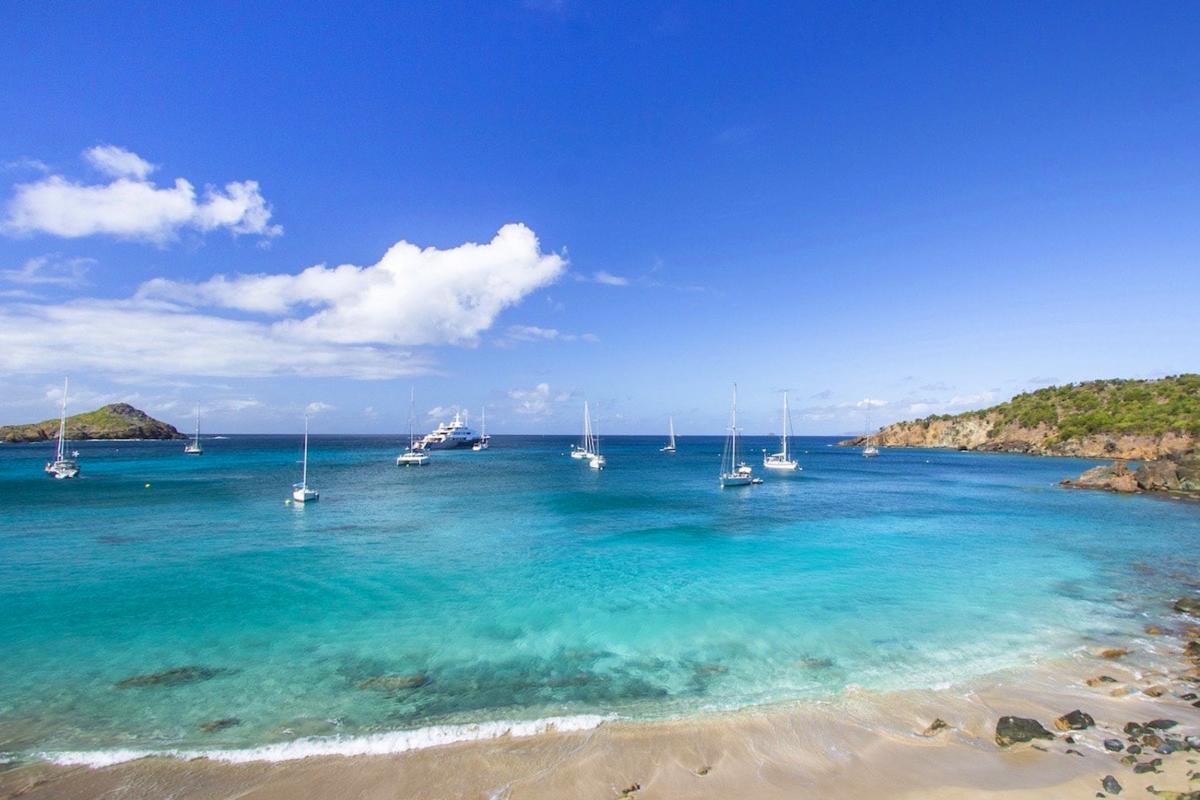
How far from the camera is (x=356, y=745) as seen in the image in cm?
1043

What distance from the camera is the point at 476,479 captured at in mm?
70375

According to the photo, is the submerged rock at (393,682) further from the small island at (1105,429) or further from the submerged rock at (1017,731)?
the small island at (1105,429)

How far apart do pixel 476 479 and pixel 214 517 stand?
109ft

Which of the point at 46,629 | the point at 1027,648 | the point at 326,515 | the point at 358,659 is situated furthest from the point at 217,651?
the point at 326,515

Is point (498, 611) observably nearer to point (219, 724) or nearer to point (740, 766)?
point (219, 724)

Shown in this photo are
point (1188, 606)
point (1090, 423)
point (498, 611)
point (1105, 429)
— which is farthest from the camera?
point (1090, 423)

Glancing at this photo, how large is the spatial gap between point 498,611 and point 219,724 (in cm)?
883

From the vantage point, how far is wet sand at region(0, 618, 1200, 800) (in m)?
9.05

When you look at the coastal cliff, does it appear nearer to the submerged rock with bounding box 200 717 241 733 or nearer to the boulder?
the boulder

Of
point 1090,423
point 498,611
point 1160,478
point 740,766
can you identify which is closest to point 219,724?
point 498,611

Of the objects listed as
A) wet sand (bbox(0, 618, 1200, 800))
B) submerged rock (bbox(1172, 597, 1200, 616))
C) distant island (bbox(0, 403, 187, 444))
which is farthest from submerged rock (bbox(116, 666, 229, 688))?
distant island (bbox(0, 403, 187, 444))

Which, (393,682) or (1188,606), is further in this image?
(1188,606)

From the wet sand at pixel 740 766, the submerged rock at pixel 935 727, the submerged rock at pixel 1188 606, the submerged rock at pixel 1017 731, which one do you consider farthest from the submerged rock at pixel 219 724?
the submerged rock at pixel 1188 606

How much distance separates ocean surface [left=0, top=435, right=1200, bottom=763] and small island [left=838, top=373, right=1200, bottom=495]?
17.5m
